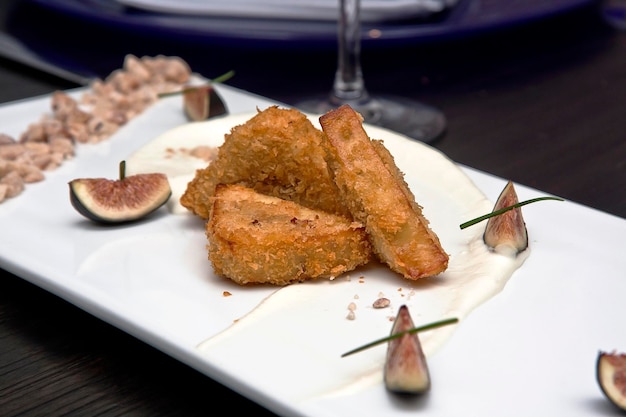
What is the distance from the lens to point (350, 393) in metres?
1.67

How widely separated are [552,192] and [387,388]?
152cm

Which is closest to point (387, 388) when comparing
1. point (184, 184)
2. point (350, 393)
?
point (350, 393)

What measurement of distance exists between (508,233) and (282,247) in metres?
0.54

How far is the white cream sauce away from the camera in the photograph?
1747 millimetres

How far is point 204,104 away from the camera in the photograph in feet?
11.0

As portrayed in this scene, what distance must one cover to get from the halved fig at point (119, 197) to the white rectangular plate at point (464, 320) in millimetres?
40

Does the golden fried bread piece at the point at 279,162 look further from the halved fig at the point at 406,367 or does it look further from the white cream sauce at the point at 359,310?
the halved fig at the point at 406,367

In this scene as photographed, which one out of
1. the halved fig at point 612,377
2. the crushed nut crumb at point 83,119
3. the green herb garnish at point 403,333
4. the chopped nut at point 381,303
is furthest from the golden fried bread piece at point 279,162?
the halved fig at point 612,377

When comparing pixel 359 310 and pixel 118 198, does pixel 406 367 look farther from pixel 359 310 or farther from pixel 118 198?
pixel 118 198

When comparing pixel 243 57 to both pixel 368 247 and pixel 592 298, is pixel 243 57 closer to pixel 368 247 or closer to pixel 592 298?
pixel 368 247

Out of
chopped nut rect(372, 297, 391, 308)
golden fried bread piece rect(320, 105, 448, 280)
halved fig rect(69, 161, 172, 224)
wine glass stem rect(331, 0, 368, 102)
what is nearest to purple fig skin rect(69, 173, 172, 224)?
halved fig rect(69, 161, 172, 224)

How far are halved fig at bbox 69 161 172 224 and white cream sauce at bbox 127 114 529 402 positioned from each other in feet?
0.23

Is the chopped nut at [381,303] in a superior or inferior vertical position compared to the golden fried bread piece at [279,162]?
inferior

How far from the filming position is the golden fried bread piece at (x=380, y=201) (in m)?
2.12
